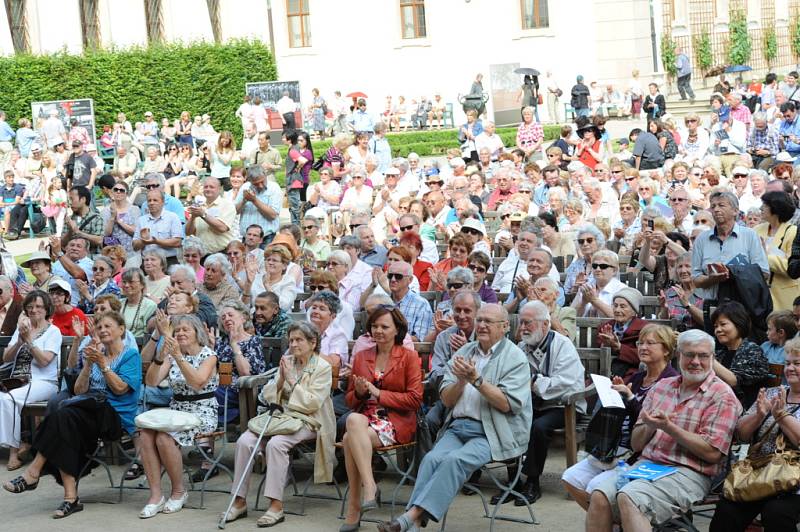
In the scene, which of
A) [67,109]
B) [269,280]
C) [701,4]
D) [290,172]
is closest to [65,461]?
[269,280]

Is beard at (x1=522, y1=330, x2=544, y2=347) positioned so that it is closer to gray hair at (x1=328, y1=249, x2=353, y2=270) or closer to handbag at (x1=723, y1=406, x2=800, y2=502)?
handbag at (x1=723, y1=406, x2=800, y2=502)

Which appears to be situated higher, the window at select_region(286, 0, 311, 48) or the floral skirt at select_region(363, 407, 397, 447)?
the window at select_region(286, 0, 311, 48)

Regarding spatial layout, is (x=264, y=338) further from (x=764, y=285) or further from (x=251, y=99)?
(x=251, y=99)

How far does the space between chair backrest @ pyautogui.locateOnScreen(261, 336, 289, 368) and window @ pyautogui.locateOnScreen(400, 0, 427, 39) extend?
110ft

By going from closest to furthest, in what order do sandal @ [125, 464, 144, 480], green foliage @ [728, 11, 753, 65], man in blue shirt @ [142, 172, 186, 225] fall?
sandal @ [125, 464, 144, 480]
man in blue shirt @ [142, 172, 186, 225]
green foliage @ [728, 11, 753, 65]

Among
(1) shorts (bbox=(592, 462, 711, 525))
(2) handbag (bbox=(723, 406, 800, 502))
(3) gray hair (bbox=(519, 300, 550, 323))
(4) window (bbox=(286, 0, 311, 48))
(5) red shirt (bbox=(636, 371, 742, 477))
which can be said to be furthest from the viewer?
(4) window (bbox=(286, 0, 311, 48))

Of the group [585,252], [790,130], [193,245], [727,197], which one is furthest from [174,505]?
[790,130]

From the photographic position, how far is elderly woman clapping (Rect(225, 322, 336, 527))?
8.18 meters

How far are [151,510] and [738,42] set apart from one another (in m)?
43.8

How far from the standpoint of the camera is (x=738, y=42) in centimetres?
4847

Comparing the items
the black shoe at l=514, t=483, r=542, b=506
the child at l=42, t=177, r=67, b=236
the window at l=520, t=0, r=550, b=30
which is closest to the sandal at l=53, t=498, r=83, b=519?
the black shoe at l=514, t=483, r=542, b=506

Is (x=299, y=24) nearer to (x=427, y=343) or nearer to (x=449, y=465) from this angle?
(x=427, y=343)

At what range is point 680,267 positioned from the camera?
9.91 meters

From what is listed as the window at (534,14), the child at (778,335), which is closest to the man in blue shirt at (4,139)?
the window at (534,14)
